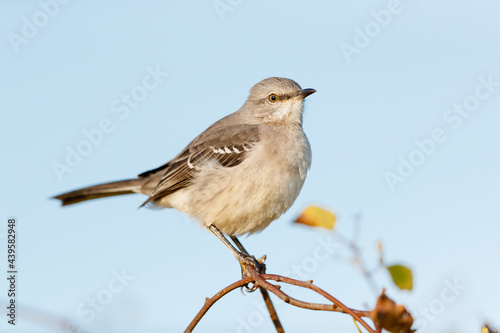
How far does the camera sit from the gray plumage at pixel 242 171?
217 inches

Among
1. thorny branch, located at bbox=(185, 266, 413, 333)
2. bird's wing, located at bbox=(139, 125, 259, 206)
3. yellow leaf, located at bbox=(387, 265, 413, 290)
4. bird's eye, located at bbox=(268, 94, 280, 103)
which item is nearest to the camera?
thorny branch, located at bbox=(185, 266, 413, 333)

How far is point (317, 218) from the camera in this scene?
2.20m

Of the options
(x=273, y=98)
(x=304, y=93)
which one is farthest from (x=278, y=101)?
(x=304, y=93)

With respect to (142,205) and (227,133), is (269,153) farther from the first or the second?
(142,205)

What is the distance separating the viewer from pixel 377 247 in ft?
6.28

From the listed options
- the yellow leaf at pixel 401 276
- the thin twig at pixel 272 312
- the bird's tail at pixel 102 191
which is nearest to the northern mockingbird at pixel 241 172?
the bird's tail at pixel 102 191

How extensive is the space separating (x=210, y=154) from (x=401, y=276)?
Result: 14.4 feet

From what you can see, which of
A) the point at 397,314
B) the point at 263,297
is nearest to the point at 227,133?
the point at 263,297

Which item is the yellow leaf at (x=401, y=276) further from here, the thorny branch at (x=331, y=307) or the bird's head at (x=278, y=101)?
the bird's head at (x=278, y=101)

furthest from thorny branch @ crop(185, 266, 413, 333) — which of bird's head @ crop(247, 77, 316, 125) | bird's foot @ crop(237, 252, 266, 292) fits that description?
bird's head @ crop(247, 77, 316, 125)

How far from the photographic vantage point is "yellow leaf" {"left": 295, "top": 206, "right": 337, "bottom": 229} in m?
2.17

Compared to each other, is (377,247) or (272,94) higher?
(272,94)

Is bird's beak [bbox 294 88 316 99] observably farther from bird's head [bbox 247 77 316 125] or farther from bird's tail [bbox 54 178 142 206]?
bird's tail [bbox 54 178 142 206]

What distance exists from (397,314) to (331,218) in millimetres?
544
